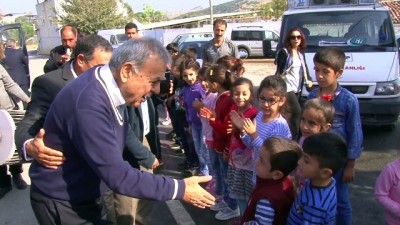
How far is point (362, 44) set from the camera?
553cm

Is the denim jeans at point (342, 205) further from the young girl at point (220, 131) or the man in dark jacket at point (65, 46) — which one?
the man in dark jacket at point (65, 46)

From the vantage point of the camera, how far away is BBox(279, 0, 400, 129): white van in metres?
5.16

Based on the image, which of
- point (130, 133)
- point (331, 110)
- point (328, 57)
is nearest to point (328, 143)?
point (331, 110)

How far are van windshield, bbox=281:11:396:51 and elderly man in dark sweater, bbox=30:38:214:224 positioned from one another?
178 inches

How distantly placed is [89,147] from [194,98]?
265cm

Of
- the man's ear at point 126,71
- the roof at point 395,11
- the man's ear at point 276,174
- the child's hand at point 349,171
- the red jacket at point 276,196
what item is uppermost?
the roof at point 395,11

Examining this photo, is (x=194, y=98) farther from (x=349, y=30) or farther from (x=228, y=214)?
(x=349, y=30)

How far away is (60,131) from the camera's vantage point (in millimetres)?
1740

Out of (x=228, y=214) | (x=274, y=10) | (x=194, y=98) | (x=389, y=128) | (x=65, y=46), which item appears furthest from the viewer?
(x=274, y=10)

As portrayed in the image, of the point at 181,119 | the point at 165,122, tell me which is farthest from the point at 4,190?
the point at 165,122

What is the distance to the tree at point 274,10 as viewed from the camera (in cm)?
3856

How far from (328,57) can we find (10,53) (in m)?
6.91

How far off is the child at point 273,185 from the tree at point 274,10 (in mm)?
36666

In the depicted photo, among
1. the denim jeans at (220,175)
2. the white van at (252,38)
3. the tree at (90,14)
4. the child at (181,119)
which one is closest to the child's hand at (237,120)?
the denim jeans at (220,175)
